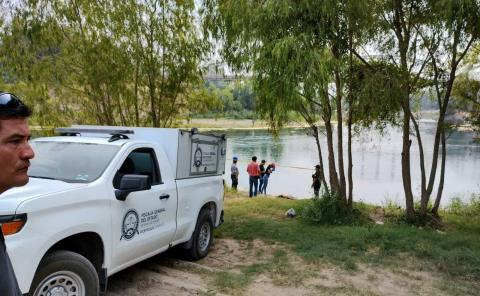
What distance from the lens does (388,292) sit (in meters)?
5.31

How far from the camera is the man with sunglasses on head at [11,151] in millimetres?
1084

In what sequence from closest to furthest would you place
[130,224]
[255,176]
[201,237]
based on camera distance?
[130,224], [201,237], [255,176]

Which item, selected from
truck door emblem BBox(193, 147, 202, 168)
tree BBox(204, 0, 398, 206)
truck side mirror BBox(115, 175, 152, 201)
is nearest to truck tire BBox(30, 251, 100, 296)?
truck side mirror BBox(115, 175, 152, 201)

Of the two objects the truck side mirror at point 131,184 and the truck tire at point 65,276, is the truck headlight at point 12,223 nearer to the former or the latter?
the truck tire at point 65,276

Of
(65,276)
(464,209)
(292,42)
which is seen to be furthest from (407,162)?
(65,276)

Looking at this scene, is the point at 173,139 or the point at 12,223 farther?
the point at 173,139

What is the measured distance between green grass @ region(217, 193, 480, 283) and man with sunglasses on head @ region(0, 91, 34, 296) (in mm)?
5110

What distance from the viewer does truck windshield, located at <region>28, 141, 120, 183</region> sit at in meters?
4.43

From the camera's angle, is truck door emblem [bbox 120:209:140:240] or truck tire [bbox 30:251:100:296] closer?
truck tire [bbox 30:251:100:296]

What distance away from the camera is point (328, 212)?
9172 mm

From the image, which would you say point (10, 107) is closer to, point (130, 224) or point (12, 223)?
point (12, 223)

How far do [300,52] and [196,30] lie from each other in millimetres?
3252

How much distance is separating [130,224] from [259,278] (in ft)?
6.15

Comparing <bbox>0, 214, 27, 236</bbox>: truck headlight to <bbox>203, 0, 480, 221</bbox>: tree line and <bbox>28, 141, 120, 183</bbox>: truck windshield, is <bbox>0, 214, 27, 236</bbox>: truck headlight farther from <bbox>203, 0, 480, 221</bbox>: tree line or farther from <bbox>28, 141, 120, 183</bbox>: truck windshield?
<bbox>203, 0, 480, 221</bbox>: tree line
